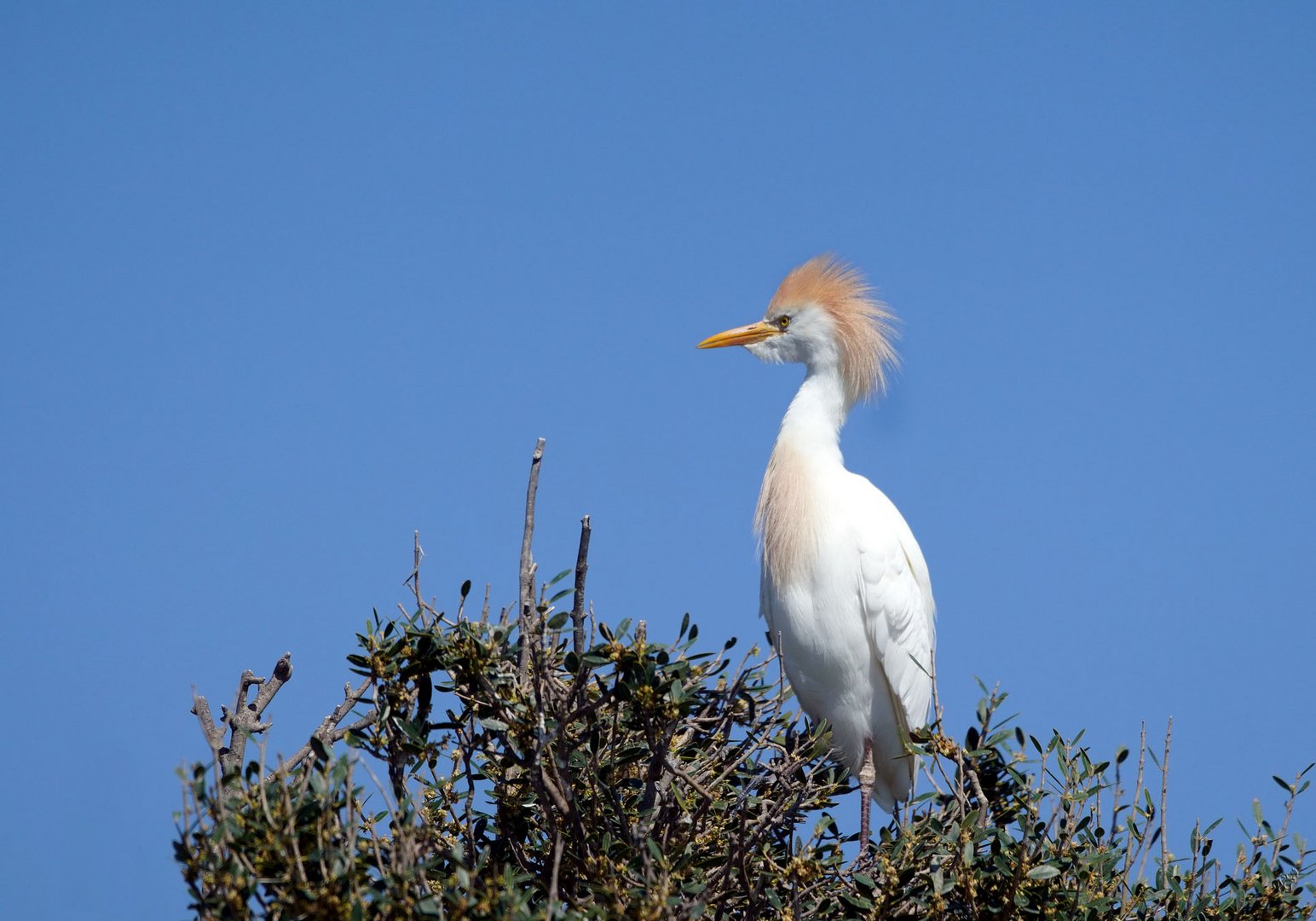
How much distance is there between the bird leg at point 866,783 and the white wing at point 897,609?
18cm

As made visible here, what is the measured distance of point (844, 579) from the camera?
15.0ft

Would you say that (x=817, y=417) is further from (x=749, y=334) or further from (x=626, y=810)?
(x=626, y=810)

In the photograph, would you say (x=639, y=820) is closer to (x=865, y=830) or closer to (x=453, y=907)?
(x=453, y=907)

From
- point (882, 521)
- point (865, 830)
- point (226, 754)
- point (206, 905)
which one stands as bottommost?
point (206, 905)

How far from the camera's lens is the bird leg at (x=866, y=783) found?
174 inches

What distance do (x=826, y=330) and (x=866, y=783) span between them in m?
1.86

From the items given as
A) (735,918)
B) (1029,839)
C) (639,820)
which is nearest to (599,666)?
(639,820)

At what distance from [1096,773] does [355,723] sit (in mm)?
2028

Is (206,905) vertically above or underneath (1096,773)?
underneath

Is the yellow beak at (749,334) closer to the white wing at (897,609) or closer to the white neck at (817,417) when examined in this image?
the white neck at (817,417)

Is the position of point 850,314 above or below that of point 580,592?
above

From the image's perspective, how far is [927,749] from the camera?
3.37 m

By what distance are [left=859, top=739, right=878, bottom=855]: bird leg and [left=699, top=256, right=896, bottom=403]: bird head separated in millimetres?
1465

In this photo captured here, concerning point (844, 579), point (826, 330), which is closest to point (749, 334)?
point (826, 330)
